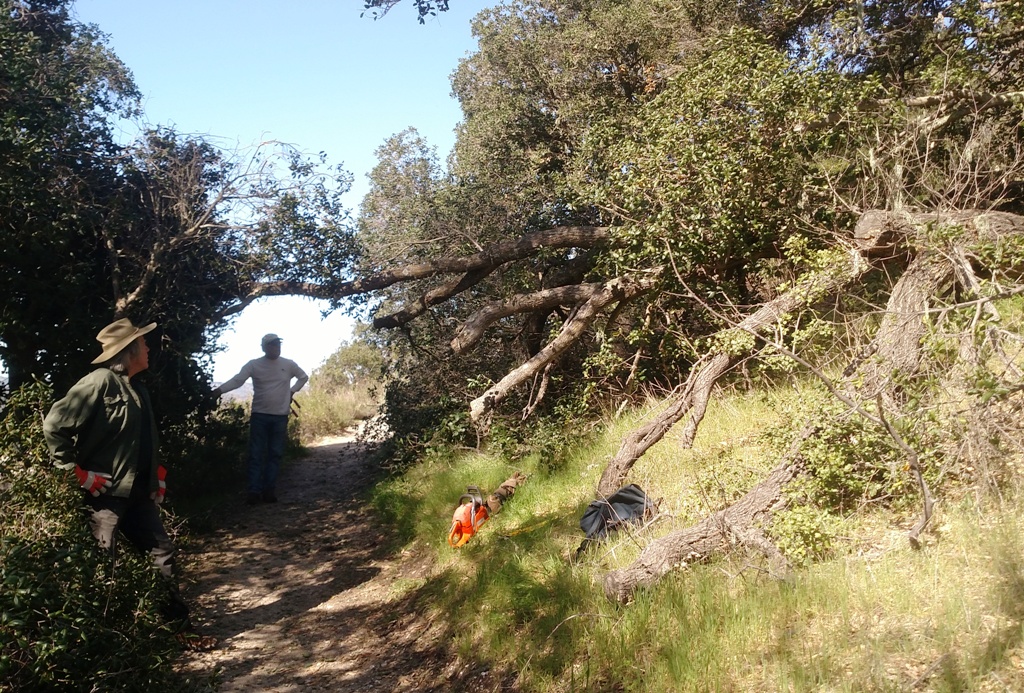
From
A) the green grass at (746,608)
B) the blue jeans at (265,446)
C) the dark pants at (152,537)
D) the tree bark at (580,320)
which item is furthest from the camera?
the blue jeans at (265,446)

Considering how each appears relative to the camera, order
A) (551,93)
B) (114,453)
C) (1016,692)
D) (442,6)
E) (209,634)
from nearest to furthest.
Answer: (1016,692) → (114,453) → (209,634) → (442,6) → (551,93)

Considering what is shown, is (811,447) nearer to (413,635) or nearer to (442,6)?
(413,635)

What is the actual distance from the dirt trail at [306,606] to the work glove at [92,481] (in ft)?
4.16

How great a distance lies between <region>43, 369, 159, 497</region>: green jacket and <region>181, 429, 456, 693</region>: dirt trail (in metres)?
1.36

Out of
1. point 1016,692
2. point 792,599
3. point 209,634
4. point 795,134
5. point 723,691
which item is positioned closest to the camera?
point 1016,692

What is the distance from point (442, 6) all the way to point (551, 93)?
5951mm

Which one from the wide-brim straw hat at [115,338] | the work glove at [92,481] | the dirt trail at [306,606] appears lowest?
the dirt trail at [306,606]

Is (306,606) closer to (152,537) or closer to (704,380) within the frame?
(152,537)

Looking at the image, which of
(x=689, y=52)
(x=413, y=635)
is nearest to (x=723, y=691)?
(x=413, y=635)

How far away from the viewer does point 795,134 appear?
852cm

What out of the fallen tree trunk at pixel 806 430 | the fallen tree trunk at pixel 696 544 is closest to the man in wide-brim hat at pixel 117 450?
the fallen tree trunk at pixel 696 544

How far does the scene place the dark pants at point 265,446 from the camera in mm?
9336

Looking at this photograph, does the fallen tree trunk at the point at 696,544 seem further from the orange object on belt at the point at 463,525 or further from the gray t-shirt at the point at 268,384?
the gray t-shirt at the point at 268,384

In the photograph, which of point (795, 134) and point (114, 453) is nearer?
point (114, 453)
